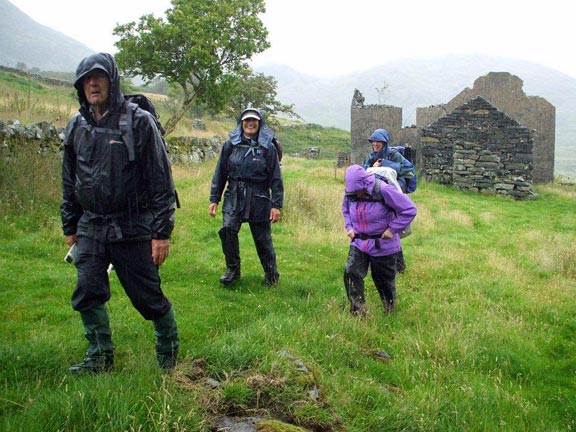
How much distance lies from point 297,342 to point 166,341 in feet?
4.01

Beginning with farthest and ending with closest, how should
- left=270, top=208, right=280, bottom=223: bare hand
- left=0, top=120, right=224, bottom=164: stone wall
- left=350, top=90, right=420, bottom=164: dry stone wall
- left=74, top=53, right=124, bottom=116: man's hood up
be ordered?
left=350, top=90, right=420, bottom=164: dry stone wall
left=0, top=120, right=224, bottom=164: stone wall
left=270, top=208, right=280, bottom=223: bare hand
left=74, top=53, right=124, bottom=116: man's hood up

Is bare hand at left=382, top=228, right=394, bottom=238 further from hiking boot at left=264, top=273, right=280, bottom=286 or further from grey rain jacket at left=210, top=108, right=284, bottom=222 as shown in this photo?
hiking boot at left=264, top=273, right=280, bottom=286

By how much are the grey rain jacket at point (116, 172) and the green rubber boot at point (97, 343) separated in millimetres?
614

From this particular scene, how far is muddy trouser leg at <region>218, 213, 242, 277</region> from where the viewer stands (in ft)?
20.2

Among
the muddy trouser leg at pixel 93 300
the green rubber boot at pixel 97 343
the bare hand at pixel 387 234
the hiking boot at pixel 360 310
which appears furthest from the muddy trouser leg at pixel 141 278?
the bare hand at pixel 387 234

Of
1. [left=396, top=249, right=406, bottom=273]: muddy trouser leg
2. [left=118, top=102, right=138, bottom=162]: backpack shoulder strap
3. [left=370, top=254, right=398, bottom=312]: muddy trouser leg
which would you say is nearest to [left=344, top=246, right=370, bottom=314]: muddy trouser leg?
[left=370, top=254, right=398, bottom=312]: muddy trouser leg

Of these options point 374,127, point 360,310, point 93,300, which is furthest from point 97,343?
point 374,127

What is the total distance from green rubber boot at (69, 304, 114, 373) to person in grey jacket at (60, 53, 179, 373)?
0.01 m

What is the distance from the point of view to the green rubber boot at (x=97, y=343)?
3.62 metres

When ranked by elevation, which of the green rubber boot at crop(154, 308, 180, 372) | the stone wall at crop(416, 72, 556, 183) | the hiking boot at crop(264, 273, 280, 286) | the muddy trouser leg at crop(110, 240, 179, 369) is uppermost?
the stone wall at crop(416, 72, 556, 183)

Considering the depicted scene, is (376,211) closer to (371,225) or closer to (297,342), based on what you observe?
(371,225)

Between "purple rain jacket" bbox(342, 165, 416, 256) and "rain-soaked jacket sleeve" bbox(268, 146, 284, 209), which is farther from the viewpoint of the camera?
"rain-soaked jacket sleeve" bbox(268, 146, 284, 209)

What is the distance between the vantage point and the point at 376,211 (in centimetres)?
540

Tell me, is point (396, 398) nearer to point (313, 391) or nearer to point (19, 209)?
point (313, 391)
